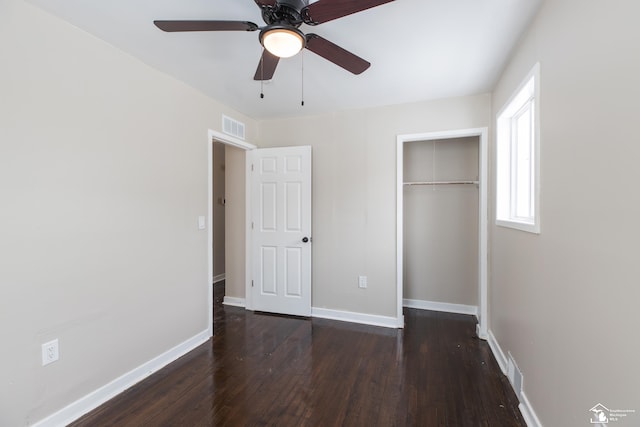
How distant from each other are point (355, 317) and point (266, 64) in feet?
9.03

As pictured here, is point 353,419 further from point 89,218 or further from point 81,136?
point 81,136

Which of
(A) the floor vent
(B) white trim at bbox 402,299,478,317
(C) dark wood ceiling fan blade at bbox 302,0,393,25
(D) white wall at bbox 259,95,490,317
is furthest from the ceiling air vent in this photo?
(A) the floor vent

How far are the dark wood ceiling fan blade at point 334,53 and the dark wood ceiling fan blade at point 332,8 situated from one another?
4.7 inches

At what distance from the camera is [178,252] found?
257 cm

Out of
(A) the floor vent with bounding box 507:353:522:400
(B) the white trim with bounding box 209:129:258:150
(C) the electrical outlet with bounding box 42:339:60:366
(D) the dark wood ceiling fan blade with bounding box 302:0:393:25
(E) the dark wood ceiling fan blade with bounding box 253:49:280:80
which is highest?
(E) the dark wood ceiling fan blade with bounding box 253:49:280:80

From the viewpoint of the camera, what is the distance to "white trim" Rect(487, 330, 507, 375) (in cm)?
225

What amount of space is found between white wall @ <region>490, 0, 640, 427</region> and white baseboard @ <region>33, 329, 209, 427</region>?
8.82ft

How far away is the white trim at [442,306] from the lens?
350cm

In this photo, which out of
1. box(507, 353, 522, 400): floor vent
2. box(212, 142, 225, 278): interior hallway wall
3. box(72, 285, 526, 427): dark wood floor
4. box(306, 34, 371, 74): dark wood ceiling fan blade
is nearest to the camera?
box(306, 34, 371, 74): dark wood ceiling fan blade

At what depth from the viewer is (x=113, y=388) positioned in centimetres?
200

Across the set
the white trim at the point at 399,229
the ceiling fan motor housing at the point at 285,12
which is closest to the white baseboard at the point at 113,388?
the white trim at the point at 399,229

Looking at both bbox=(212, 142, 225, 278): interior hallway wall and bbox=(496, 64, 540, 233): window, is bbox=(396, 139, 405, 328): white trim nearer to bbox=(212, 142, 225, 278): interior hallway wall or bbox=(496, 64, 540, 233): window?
bbox=(496, 64, 540, 233): window

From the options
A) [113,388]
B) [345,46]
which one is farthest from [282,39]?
[113,388]

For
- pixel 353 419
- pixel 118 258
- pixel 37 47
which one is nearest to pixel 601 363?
pixel 353 419
